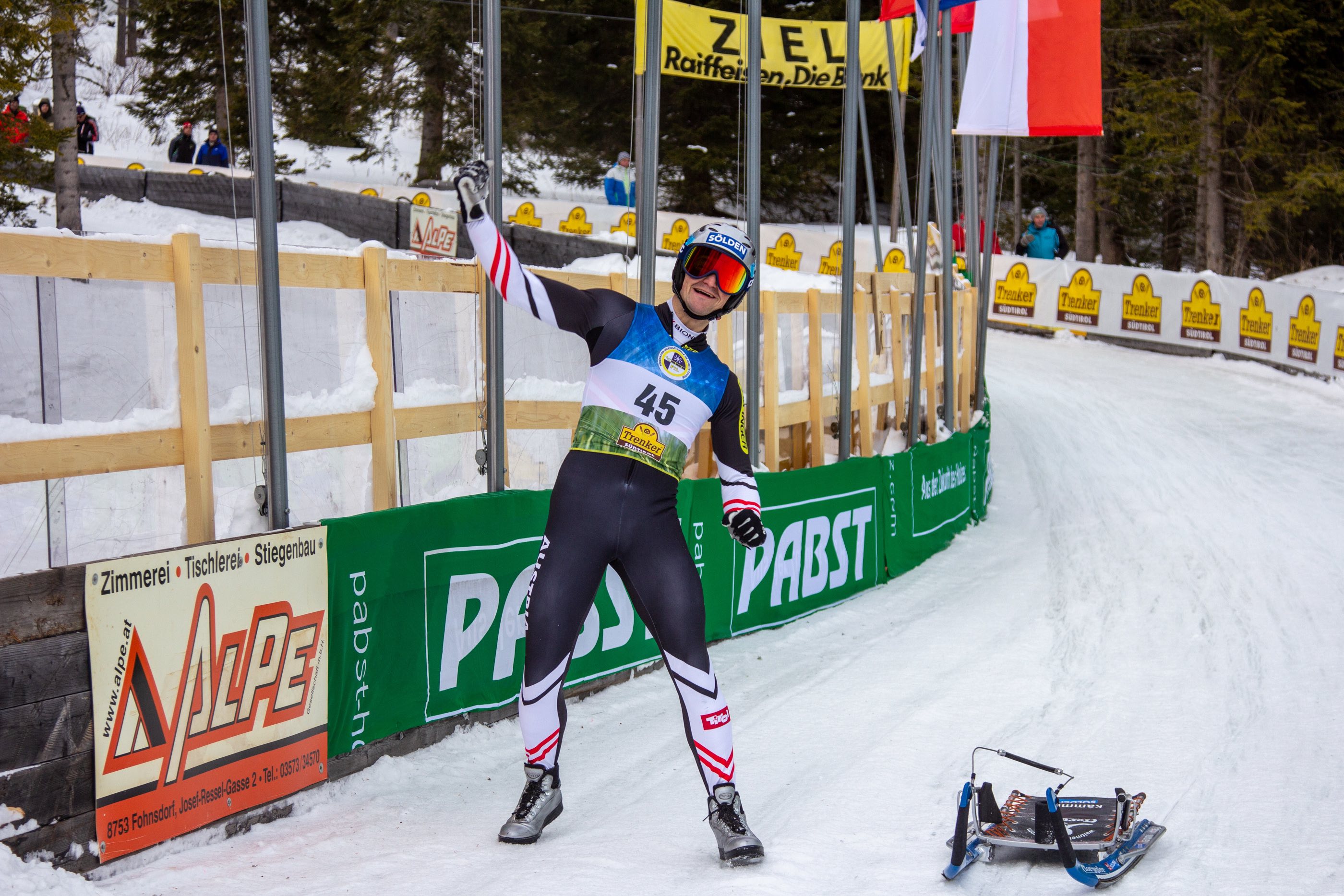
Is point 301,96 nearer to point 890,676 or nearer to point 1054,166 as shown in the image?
point 890,676

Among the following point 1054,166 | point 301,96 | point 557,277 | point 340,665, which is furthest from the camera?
point 1054,166

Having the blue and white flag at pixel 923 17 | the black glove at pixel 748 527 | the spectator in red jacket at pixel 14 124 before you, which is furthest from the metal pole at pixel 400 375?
the blue and white flag at pixel 923 17

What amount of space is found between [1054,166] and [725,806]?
36.5 meters

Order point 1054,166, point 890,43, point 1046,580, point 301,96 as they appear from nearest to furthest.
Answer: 1. point 1046,580
2. point 890,43
3. point 301,96
4. point 1054,166

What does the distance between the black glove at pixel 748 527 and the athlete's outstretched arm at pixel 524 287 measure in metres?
0.82

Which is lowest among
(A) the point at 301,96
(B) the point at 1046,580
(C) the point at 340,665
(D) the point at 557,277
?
(B) the point at 1046,580

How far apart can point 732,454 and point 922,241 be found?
6.76 metres

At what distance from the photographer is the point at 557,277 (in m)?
5.52

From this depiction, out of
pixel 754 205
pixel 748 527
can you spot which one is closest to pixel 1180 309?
pixel 754 205

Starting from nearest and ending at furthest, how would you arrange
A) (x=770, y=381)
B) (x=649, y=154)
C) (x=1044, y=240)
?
(x=649, y=154)
(x=770, y=381)
(x=1044, y=240)

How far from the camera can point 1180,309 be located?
66.0ft

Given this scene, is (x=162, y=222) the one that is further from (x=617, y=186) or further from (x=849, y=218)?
(x=849, y=218)

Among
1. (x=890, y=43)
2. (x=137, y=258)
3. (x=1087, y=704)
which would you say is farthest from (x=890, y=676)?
(x=890, y=43)

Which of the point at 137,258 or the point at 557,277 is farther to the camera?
the point at 557,277
